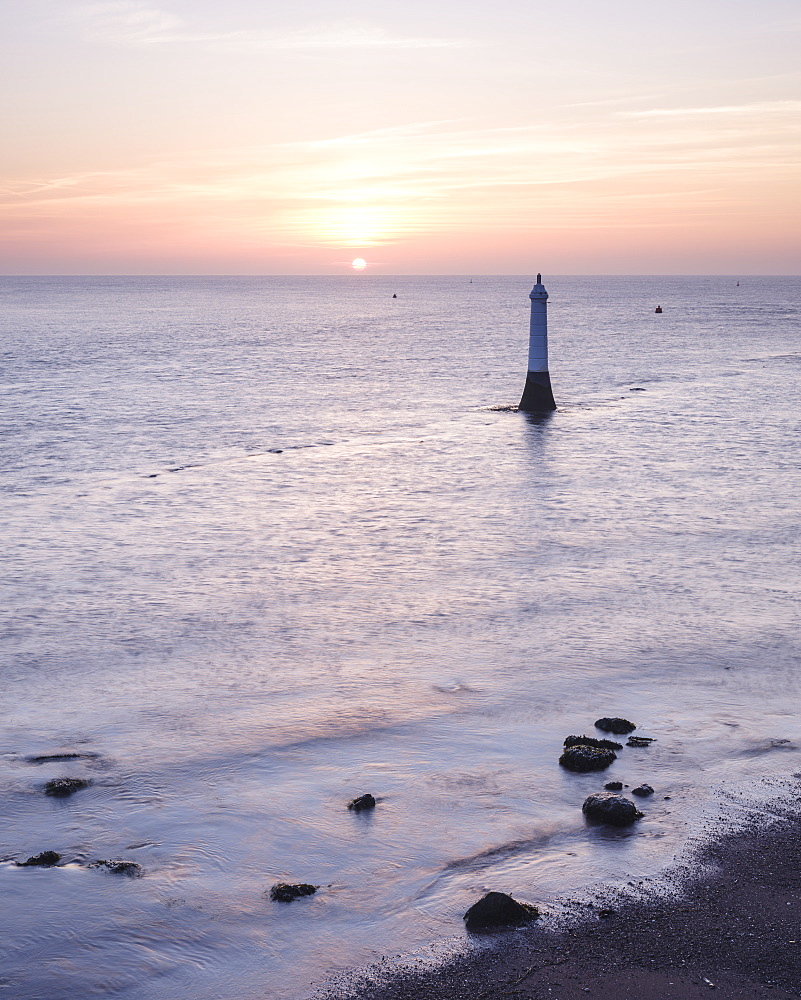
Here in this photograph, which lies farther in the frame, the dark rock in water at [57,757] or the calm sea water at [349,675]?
the dark rock in water at [57,757]

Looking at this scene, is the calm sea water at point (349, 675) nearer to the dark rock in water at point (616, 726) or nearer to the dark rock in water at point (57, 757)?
the dark rock in water at point (57, 757)

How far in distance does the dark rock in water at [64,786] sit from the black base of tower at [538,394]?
86.5 ft

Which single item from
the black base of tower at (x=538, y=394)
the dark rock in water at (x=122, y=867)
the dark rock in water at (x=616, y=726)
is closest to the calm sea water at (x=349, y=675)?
the dark rock in water at (x=122, y=867)

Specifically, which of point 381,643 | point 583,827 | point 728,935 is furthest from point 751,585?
point 728,935

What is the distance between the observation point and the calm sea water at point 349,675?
19.5 ft

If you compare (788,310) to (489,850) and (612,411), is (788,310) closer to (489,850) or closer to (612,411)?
(612,411)

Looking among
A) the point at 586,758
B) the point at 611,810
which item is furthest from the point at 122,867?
the point at 586,758

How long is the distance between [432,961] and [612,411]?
29.7 m

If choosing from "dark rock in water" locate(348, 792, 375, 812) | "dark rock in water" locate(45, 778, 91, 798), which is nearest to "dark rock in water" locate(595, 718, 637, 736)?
"dark rock in water" locate(348, 792, 375, 812)

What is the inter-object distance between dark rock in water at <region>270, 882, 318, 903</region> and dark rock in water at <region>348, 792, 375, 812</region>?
3.30 feet

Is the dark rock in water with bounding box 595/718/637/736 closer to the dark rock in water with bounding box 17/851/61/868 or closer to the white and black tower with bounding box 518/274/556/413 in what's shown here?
the dark rock in water with bounding box 17/851/61/868

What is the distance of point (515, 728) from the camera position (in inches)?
336

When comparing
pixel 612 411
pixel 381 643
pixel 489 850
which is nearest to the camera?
pixel 489 850

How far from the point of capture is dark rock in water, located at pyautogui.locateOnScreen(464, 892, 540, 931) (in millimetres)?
5555
